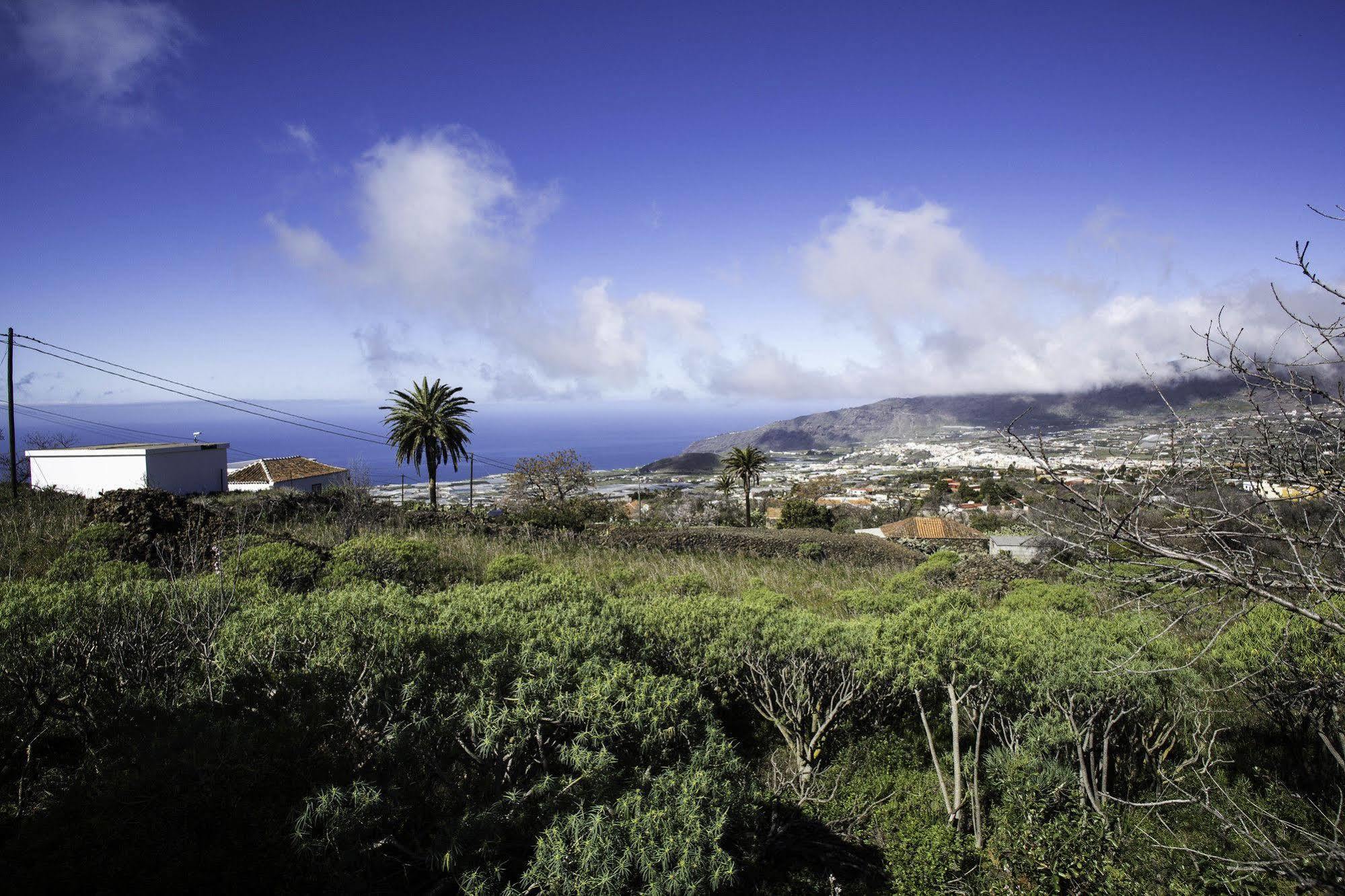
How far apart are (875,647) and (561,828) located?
3.77 meters

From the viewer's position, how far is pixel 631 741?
3.65m

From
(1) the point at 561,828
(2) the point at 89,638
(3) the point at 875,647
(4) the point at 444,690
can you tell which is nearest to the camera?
(1) the point at 561,828

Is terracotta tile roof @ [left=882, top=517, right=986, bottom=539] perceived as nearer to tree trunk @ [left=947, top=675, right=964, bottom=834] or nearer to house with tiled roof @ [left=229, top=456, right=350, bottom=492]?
tree trunk @ [left=947, top=675, right=964, bottom=834]

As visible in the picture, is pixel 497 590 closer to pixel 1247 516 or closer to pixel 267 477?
pixel 1247 516

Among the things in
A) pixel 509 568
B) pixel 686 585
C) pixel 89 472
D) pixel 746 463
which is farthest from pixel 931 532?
pixel 89 472

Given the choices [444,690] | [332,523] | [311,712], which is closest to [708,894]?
[444,690]

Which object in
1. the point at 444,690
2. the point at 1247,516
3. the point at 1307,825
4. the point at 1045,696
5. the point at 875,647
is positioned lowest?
the point at 1307,825

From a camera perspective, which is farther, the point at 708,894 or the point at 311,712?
the point at 311,712

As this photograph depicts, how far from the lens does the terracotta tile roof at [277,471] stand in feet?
119

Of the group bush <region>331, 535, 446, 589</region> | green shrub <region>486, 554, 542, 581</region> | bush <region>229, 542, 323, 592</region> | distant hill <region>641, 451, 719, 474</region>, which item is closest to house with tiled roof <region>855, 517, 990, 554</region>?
green shrub <region>486, 554, 542, 581</region>

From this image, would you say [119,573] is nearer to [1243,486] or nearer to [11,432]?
[1243,486]

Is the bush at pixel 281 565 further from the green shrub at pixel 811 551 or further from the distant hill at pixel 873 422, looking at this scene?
the distant hill at pixel 873 422

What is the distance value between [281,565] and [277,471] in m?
34.5

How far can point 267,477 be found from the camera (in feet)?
118
